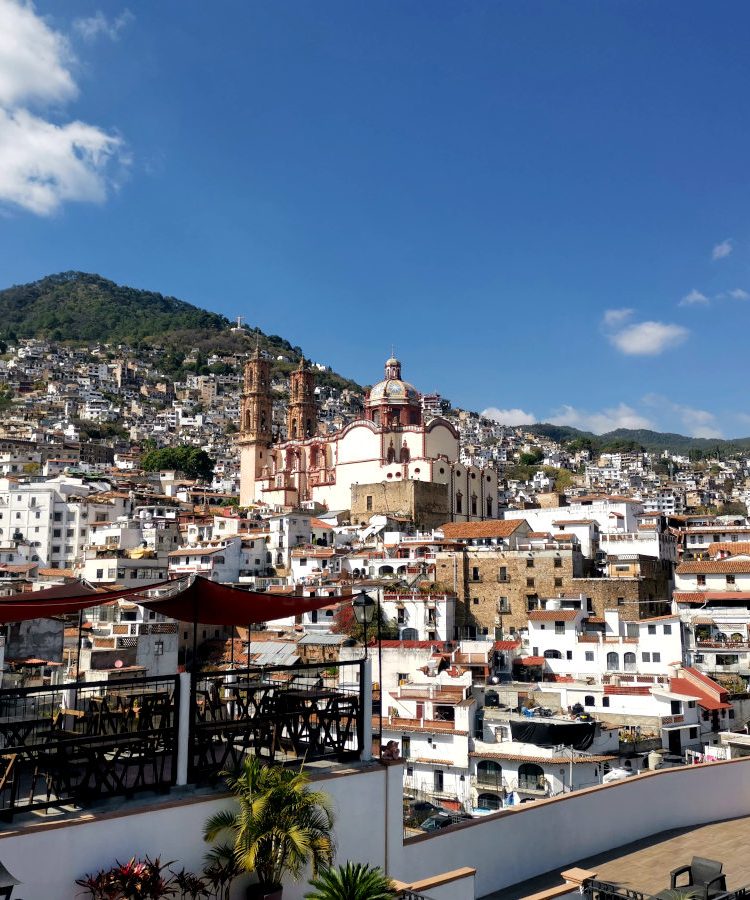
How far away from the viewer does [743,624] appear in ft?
116

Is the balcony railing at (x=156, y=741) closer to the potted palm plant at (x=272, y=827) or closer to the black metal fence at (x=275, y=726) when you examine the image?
the black metal fence at (x=275, y=726)

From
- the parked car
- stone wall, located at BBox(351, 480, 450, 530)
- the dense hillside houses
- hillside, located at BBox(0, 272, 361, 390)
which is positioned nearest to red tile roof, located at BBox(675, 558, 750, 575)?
the dense hillside houses

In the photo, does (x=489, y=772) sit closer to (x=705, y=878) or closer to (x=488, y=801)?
(x=488, y=801)

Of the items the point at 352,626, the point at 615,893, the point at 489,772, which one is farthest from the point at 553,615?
the point at 615,893

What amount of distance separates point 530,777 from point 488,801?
152 centimetres

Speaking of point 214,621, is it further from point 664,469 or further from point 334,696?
point 664,469

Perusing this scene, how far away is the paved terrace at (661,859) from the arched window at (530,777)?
919 centimetres

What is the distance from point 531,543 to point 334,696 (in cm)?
3537

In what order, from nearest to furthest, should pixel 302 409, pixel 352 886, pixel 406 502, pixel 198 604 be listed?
pixel 352 886 → pixel 198 604 → pixel 406 502 → pixel 302 409

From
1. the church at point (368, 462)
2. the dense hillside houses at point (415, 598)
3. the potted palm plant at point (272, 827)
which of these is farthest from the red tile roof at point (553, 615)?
the potted palm plant at point (272, 827)

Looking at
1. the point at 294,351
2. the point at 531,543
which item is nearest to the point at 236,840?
the point at 531,543

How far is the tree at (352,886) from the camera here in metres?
6.36

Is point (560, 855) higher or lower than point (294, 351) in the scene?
lower

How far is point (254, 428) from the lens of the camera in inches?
2714
